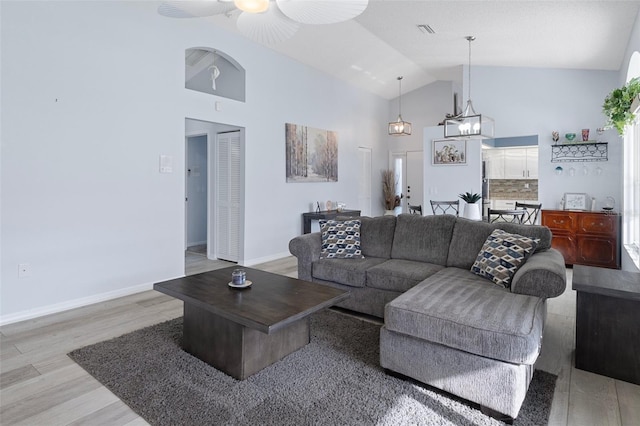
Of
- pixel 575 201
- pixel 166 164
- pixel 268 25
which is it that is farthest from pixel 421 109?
pixel 268 25

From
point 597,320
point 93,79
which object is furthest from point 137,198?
point 597,320

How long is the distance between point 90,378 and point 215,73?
4.10m

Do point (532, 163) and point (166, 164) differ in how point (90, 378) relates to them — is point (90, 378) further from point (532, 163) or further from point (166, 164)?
point (532, 163)

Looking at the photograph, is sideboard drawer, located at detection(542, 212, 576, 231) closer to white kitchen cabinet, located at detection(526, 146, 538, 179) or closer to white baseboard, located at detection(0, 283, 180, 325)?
white kitchen cabinet, located at detection(526, 146, 538, 179)

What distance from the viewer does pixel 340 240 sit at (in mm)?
3732

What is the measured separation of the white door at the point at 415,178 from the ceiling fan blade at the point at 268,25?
672 centimetres

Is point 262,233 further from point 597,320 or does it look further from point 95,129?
point 597,320

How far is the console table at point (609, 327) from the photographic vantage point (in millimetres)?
2232

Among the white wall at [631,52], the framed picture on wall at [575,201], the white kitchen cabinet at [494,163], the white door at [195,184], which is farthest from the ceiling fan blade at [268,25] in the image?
the white kitchen cabinet at [494,163]

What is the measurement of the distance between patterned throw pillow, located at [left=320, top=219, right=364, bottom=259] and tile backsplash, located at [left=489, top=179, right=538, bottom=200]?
5.17m

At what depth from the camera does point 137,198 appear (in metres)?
4.08

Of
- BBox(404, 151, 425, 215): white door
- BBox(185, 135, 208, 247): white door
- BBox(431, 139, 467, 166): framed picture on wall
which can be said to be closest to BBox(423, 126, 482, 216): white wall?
BBox(431, 139, 467, 166): framed picture on wall

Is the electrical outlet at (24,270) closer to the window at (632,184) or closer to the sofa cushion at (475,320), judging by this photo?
the sofa cushion at (475,320)

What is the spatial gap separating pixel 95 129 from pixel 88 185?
0.57 meters
